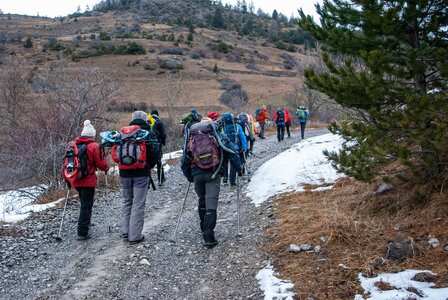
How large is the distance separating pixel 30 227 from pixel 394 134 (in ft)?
22.6

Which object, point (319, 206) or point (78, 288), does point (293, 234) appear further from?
point (78, 288)

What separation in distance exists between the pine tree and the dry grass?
65cm

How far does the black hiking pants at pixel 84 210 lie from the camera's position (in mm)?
6207

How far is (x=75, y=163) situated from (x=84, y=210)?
3.01ft

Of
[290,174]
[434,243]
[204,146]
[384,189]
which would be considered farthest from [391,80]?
[290,174]

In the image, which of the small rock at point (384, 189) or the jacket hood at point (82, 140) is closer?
the small rock at point (384, 189)

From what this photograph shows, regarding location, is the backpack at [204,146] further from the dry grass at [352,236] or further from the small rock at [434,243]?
the small rock at [434,243]

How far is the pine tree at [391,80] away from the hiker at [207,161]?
1.72 metres

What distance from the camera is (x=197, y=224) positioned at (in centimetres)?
676

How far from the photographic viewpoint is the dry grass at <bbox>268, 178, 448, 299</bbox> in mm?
3773

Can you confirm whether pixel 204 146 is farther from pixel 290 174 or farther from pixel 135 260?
pixel 290 174

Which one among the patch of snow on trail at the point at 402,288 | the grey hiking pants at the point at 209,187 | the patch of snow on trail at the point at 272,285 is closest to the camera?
the patch of snow on trail at the point at 402,288

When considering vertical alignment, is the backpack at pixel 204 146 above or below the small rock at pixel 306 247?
above

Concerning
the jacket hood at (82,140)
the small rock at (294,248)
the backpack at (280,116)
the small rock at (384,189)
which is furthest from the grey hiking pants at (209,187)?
the backpack at (280,116)
